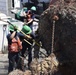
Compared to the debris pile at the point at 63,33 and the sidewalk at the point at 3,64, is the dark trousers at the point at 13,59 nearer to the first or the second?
the sidewalk at the point at 3,64

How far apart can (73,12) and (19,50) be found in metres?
2.30

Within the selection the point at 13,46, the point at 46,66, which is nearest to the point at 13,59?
the point at 13,46

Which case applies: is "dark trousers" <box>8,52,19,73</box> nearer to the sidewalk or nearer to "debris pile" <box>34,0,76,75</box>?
the sidewalk

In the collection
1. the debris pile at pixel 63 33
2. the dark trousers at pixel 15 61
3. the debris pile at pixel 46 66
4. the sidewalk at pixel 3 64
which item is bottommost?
the sidewalk at pixel 3 64

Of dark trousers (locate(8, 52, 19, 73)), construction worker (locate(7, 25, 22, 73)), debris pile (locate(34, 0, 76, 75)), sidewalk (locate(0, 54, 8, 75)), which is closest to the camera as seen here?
debris pile (locate(34, 0, 76, 75))

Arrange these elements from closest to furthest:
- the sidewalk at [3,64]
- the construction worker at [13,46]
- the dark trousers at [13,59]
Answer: the construction worker at [13,46]
the dark trousers at [13,59]
the sidewalk at [3,64]

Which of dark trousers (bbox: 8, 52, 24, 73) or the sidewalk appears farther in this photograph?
the sidewalk

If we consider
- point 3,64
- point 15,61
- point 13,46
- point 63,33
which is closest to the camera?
point 63,33

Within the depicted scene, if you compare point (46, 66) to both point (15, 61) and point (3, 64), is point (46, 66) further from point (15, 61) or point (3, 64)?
point (3, 64)

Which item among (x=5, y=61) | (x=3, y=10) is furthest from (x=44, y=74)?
(x=3, y=10)

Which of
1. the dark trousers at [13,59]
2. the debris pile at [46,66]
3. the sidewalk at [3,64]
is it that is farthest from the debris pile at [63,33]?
the sidewalk at [3,64]

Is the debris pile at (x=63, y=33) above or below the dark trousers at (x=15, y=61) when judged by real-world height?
above

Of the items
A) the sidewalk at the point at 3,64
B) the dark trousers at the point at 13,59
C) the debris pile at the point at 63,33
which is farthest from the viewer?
the sidewalk at the point at 3,64

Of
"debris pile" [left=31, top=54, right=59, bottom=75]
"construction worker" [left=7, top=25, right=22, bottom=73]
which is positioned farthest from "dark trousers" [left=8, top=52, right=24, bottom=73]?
"debris pile" [left=31, top=54, right=59, bottom=75]
